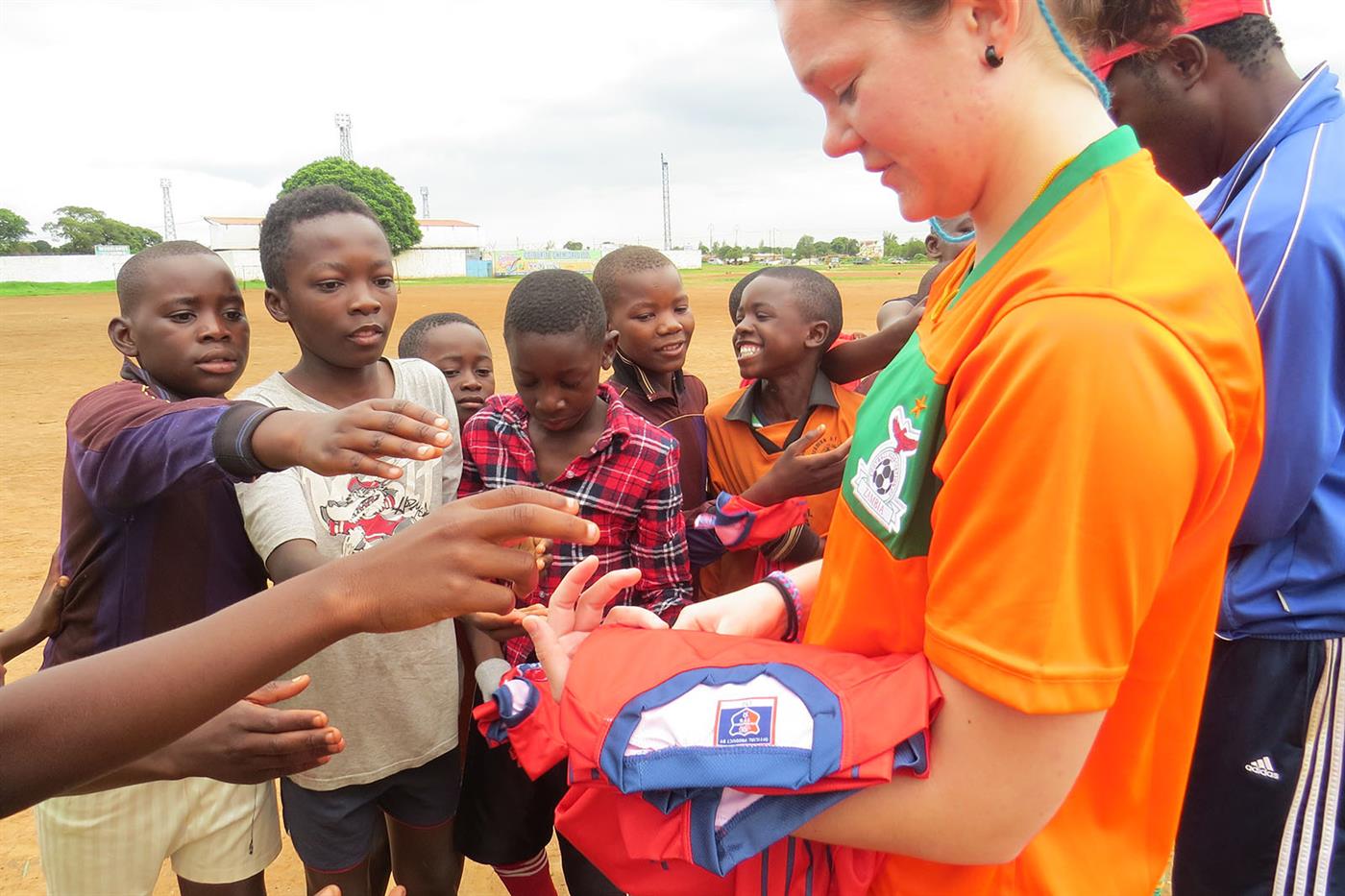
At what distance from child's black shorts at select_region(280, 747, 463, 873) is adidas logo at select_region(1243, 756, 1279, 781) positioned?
2.20 metres

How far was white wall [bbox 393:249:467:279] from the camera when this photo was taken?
2320 inches

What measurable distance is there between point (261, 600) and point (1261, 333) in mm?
1949

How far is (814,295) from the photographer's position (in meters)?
3.39

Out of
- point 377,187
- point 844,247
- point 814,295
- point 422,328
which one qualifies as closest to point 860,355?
point 814,295

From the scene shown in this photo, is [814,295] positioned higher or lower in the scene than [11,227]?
lower

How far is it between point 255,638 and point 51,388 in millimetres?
14014

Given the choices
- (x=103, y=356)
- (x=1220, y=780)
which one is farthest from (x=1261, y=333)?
(x=103, y=356)

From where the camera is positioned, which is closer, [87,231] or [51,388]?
[51,388]

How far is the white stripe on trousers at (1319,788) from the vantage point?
1.79 meters

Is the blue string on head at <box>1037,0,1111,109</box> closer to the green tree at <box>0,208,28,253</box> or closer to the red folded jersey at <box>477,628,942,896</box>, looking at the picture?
the red folded jersey at <box>477,628,942,896</box>

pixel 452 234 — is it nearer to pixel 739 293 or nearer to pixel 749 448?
pixel 739 293

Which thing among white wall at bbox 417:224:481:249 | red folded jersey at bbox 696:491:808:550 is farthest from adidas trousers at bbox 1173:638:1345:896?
white wall at bbox 417:224:481:249

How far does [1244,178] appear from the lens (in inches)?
76.9

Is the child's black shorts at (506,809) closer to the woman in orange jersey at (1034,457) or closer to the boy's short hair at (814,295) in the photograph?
the woman in orange jersey at (1034,457)
